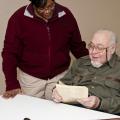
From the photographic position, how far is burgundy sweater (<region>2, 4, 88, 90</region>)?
236cm

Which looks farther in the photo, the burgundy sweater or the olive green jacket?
the burgundy sweater

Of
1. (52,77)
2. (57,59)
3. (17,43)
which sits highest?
(17,43)

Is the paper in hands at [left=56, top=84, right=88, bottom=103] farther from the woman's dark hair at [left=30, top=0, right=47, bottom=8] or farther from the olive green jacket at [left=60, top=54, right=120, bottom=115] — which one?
the woman's dark hair at [left=30, top=0, right=47, bottom=8]

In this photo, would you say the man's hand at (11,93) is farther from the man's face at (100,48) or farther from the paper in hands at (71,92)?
the man's face at (100,48)

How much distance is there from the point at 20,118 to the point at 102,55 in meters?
0.70

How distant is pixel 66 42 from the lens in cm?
252

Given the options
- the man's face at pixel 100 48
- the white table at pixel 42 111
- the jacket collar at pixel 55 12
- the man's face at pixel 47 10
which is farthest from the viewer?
the jacket collar at pixel 55 12

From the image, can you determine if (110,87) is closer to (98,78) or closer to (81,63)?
(98,78)

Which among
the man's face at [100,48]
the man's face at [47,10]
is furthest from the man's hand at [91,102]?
the man's face at [47,10]

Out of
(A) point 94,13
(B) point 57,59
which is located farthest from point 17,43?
(A) point 94,13

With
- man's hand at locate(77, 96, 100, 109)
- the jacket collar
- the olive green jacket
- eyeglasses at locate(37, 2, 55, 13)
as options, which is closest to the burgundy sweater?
the jacket collar

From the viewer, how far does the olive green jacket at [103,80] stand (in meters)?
2.03

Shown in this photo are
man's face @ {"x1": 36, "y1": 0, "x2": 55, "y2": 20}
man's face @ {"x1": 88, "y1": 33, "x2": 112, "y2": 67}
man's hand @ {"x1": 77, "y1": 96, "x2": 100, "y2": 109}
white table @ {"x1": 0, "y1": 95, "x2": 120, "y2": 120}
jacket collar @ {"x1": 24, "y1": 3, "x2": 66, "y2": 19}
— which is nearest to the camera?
white table @ {"x1": 0, "y1": 95, "x2": 120, "y2": 120}

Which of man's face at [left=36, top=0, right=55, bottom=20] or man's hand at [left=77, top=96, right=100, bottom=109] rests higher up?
man's face at [left=36, top=0, right=55, bottom=20]
